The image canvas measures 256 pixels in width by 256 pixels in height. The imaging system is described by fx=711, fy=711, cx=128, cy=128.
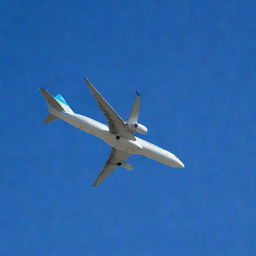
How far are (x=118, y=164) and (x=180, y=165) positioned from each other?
32.0 ft

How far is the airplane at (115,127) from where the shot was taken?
8750 cm

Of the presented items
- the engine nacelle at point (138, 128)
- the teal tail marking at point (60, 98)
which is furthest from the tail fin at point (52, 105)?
the engine nacelle at point (138, 128)

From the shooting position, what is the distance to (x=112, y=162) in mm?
98625

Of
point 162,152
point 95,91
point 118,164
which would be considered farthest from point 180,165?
point 95,91

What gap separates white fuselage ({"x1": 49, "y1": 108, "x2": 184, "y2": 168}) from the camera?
8762 centimetres

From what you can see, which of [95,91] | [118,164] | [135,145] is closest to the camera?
[95,91]

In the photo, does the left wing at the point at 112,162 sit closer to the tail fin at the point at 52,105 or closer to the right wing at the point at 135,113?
the right wing at the point at 135,113

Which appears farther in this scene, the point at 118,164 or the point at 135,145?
the point at 118,164

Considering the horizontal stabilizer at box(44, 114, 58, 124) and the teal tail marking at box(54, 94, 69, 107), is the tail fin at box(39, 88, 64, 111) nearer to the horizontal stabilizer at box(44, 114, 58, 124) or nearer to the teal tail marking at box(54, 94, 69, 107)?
the horizontal stabilizer at box(44, 114, 58, 124)

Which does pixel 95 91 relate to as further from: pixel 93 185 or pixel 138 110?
pixel 93 185

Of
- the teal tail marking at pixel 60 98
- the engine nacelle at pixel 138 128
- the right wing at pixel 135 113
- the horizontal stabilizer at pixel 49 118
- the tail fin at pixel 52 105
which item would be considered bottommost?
the horizontal stabilizer at pixel 49 118

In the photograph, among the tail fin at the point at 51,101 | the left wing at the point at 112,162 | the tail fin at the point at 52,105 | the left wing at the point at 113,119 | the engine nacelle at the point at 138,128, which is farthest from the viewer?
the left wing at the point at 112,162

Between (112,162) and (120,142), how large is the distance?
29.4 feet

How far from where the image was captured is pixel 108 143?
91.4 metres
